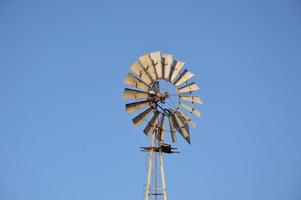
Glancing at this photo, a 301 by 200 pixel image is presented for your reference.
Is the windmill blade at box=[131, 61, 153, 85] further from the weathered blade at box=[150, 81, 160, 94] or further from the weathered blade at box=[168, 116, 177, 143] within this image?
the weathered blade at box=[168, 116, 177, 143]

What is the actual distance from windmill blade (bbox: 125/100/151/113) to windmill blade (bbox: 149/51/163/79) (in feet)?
4.15

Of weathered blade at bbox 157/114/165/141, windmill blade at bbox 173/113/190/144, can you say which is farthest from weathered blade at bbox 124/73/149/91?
windmill blade at bbox 173/113/190/144

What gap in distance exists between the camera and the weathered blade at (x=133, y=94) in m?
30.2

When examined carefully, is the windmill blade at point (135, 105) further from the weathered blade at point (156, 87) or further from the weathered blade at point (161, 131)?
the weathered blade at point (161, 131)

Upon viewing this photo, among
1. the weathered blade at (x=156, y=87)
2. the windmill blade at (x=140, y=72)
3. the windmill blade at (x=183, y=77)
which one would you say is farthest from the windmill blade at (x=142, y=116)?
the windmill blade at (x=183, y=77)

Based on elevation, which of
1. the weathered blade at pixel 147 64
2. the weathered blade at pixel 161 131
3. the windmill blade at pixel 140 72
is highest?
the weathered blade at pixel 147 64

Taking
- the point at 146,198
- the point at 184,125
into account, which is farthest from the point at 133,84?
the point at 146,198

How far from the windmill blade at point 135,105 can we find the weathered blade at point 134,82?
0.61m

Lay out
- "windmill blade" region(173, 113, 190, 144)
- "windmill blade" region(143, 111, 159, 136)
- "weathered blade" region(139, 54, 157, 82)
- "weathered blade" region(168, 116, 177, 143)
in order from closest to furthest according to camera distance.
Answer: "windmill blade" region(143, 111, 159, 136) → "weathered blade" region(139, 54, 157, 82) → "weathered blade" region(168, 116, 177, 143) → "windmill blade" region(173, 113, 190, 144)

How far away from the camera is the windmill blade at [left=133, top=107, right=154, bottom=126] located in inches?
1180

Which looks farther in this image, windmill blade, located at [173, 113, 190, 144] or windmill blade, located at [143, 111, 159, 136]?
windmill blade, located at [173, 113, 190, 144]

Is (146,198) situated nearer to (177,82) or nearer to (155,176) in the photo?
(155,176)

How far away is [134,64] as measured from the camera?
3031 cm

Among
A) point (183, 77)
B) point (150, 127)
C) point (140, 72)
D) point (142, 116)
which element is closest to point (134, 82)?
point (140, 72)
